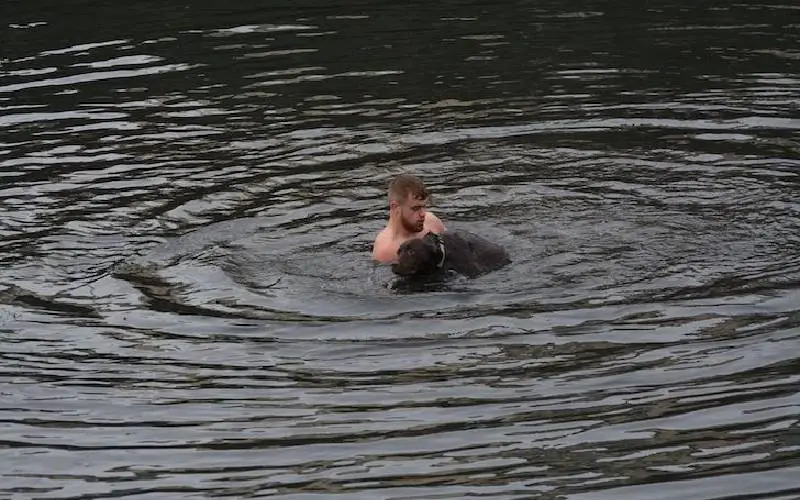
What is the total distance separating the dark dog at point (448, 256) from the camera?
11.9 metres

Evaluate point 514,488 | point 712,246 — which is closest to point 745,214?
point 712,246

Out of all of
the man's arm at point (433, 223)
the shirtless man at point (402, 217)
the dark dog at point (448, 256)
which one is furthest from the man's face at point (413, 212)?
the man's arm at point (433, 223)

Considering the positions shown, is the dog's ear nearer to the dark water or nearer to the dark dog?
the dark dog

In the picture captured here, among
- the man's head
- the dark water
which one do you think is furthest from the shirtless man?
the dark water

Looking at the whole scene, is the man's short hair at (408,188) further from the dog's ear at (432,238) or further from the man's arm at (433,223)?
the man's arm at (433,223)

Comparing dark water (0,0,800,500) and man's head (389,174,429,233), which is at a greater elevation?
man's head (389,174,429,233)

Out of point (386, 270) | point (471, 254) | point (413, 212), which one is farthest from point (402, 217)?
point (471, 254)

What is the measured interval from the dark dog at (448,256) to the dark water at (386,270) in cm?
16

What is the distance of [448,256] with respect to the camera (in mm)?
12016

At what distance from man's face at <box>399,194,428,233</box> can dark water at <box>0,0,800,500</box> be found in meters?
0.56

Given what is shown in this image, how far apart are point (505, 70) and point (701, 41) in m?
2.83

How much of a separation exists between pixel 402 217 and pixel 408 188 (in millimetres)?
285

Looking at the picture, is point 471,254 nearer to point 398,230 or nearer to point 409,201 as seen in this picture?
point 409,201

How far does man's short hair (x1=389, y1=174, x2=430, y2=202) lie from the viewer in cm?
1220
